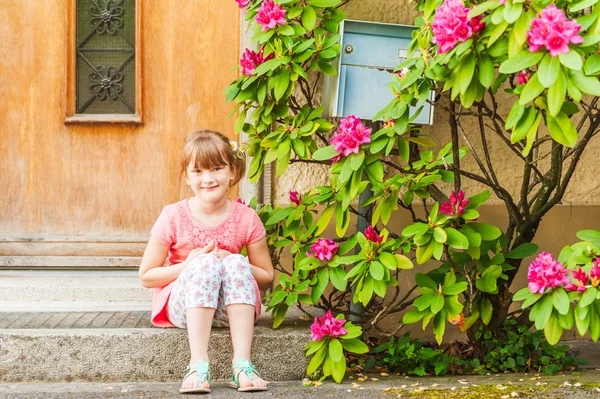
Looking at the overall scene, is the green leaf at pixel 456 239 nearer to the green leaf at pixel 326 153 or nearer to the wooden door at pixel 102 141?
the green leaf at pixel 326 153

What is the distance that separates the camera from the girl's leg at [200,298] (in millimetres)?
2941

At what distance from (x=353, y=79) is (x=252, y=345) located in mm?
1171

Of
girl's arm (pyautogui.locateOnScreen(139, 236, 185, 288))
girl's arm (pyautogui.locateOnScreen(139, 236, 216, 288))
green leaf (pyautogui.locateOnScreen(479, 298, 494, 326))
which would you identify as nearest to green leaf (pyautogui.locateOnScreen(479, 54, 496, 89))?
Result: green leaf (pyautogui.locateOnScreen(479, 298, 494, 326))

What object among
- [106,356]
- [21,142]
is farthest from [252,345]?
[21,142]

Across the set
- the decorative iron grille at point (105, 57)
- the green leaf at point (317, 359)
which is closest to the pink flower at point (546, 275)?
the green leaf at point (317, 359)

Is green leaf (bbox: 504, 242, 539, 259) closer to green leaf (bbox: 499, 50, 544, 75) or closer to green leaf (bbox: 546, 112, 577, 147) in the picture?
green leaf (bbox: 546, 112, 577, 147)

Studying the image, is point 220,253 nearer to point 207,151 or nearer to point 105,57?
point 207,151

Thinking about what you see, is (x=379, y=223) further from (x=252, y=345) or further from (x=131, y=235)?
(x=131, y=235)

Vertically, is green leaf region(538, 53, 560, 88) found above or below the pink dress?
above

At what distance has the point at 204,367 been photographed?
291 centimetres

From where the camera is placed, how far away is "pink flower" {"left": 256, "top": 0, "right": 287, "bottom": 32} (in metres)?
3.13

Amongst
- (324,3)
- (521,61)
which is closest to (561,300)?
(521,61)

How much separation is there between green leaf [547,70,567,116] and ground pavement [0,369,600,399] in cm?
119

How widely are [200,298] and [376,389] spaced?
2.46ft
